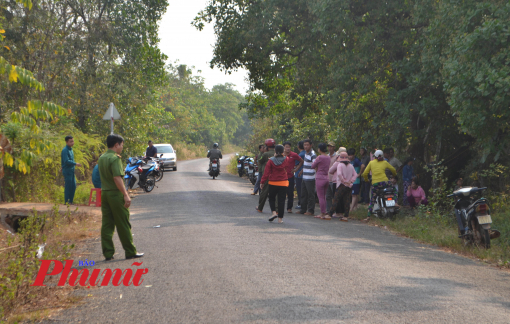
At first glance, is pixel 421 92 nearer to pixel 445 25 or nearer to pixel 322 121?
pixel 445 25

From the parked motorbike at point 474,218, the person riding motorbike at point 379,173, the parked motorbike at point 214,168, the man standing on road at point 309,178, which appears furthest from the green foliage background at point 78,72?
the parked motorbike at point 474,218

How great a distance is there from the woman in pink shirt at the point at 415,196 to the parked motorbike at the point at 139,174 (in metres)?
9.25

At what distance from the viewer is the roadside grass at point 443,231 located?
832 cm

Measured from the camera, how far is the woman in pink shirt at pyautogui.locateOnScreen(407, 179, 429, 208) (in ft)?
48.2

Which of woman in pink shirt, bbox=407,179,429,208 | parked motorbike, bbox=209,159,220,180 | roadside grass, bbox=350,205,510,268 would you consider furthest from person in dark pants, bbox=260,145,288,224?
parked motorbike, bbox=209,159,220,180

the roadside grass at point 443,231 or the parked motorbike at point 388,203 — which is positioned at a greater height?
the parked motorbike at point 388,203

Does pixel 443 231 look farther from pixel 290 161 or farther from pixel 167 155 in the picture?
pixel 167 155

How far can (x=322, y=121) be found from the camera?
24453 millimetres

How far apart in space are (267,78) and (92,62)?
23.8 ft

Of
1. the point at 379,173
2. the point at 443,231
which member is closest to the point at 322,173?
the point at 379,173

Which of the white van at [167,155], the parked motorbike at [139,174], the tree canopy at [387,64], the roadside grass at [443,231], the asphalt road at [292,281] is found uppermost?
the tree canopy at [387,64]

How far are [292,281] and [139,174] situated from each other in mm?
13286

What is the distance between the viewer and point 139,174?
18391mm

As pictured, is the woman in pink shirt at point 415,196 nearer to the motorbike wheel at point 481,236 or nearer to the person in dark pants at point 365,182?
the person in dark pants at point 365,182
